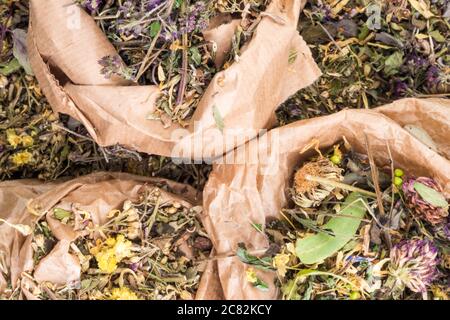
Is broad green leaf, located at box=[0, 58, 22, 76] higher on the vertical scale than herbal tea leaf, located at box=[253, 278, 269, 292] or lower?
higher

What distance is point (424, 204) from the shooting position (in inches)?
52.0

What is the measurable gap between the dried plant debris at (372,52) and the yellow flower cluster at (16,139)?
67 centimetres

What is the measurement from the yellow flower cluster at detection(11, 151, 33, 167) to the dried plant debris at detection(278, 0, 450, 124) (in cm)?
68

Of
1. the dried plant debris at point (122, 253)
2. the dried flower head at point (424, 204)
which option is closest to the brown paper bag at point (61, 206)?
the dried plant debris at point (122, 253)

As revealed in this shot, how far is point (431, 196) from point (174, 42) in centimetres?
66

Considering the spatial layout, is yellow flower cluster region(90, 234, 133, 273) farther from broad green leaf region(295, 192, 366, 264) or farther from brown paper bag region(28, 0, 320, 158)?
broad green leaf region(295, 192, 366, 264)

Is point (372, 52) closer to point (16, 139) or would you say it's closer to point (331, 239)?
point (331, 239)

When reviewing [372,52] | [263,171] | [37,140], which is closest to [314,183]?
[263,171]

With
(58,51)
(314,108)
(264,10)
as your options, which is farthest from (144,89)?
(314,108)

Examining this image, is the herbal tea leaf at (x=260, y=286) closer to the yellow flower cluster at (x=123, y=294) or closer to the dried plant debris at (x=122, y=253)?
the dried plant debris at (x=122, y=253)

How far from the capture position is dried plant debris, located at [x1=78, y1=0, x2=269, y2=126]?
136 cm

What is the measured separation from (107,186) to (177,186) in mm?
189

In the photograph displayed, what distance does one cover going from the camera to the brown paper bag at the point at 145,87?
134cm

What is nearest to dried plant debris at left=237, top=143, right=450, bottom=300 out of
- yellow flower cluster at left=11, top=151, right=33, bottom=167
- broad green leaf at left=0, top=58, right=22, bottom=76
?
yellow flower cluster at left=11, top=151, right=33, bottom=167
